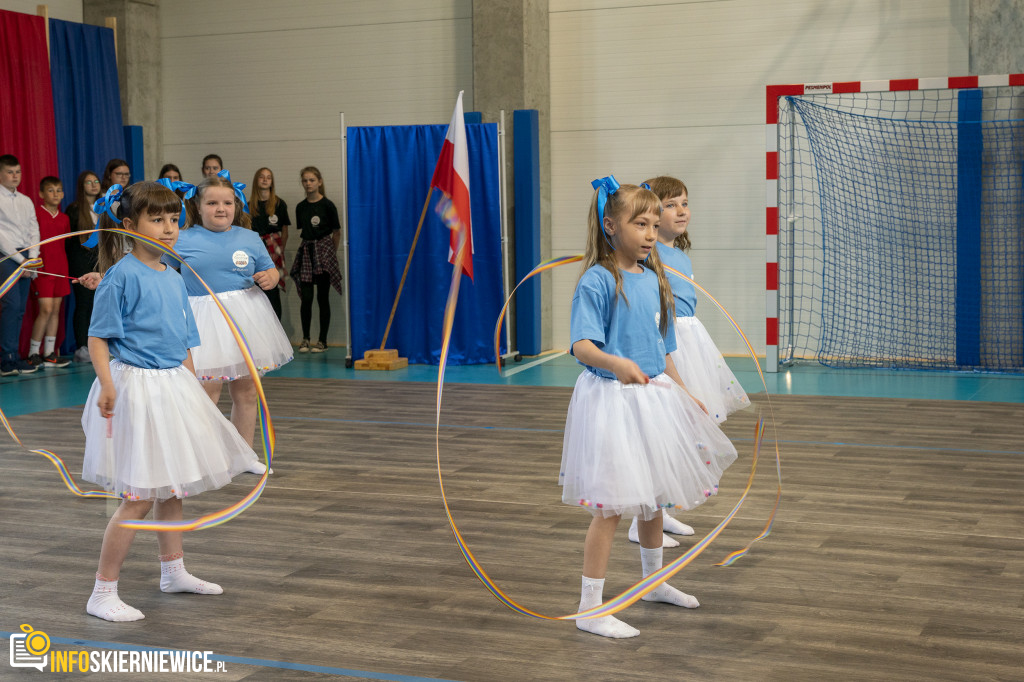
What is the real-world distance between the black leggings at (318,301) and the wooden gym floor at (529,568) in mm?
4399

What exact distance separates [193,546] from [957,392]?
5.47 m

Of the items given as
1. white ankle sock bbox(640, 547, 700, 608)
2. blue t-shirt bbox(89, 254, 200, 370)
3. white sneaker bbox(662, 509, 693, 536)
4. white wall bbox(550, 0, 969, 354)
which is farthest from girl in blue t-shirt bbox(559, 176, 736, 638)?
white wall bbox(550, 0, 969, 354)

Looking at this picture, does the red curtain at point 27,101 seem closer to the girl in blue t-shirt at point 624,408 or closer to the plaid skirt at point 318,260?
the plaid skirt at point 318,260

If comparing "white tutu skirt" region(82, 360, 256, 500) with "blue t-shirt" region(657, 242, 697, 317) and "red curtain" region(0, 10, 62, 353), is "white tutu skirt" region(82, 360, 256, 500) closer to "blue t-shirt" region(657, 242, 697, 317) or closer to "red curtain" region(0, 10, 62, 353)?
Result: "blue t-shirt" region(657, 242, 697, 317)

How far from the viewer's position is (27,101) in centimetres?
959

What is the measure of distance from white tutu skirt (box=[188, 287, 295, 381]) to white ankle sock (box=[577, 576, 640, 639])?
241 cm

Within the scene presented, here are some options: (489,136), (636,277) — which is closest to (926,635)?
(636,277)

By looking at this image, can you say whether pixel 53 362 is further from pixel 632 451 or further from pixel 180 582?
pixel 632 451

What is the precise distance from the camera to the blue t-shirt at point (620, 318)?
118 inches

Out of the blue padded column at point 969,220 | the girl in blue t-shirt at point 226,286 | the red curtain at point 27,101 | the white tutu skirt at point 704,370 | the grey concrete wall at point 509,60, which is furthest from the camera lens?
the grey concrete wall at point 509,60

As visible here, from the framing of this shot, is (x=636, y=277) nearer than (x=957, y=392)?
Yes

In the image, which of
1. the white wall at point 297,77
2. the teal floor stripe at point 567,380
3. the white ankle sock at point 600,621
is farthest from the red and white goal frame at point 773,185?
the white ankle sock at point 600,621

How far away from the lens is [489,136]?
9.06 metres

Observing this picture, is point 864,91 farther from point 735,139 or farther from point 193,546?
point 193,546
